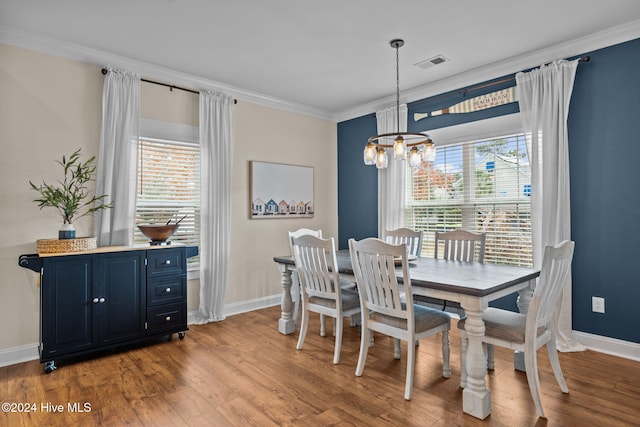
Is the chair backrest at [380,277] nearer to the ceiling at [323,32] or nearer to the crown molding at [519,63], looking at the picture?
the ceiling at [323,32]

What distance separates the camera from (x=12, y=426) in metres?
2.10

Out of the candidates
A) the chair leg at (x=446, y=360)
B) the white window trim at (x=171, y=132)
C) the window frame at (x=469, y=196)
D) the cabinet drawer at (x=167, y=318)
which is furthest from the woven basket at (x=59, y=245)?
the window frame at (x=469, y=196)

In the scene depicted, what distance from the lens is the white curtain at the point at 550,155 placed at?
322 centimetres

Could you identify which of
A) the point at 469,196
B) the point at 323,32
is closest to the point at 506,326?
the point at 469,196

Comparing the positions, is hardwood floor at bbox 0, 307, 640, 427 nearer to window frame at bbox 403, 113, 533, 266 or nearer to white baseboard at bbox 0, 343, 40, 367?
white baseboard at bbox 0, 343, 40, 367

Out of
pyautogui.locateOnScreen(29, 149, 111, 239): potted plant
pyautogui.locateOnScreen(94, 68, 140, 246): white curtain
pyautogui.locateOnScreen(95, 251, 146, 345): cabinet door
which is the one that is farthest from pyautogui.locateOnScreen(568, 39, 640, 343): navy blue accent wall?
pyautogui.locateOnScreen(29, 149, 111, 239): potted plant

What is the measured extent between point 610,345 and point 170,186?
439 centimetres

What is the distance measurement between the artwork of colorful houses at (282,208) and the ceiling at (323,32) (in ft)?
5.00

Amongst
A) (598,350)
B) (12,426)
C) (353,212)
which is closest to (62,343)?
(12,426)

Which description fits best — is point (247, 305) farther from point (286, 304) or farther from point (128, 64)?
point (128, 64)

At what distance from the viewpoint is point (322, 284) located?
3.06 meters

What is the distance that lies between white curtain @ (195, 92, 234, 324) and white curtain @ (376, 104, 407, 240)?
1.95 meters

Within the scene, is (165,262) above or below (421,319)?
above

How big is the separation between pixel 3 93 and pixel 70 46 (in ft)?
2.22
